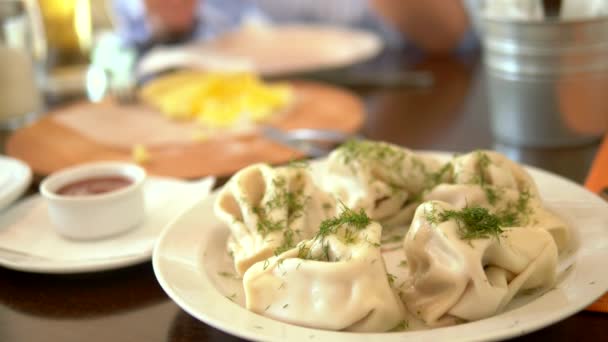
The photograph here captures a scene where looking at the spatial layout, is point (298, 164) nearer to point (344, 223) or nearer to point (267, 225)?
point (267, 225)

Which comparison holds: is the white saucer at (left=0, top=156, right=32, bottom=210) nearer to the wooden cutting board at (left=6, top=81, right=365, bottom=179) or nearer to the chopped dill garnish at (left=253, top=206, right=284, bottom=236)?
the wooden cutting board at (left=6, top=81, right=365, bottom=179)

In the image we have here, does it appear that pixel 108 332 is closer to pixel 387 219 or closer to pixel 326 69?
pixel 387 219

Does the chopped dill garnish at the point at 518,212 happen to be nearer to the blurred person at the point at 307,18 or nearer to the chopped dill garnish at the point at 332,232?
the chopped dill garnish at the point at 332,232

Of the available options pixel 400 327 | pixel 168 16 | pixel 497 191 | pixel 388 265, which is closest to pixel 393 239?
pixel 388 265

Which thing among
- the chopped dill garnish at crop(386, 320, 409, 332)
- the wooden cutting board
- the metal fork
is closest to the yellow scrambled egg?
the wooden cutting board

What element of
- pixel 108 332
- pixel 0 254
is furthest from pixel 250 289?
pixel 0 254
